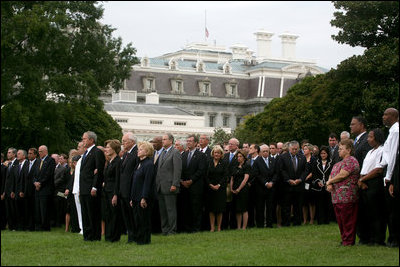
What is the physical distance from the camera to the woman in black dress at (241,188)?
20391mm

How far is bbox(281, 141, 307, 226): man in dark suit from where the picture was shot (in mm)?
21188

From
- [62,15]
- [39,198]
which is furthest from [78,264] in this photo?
[62,15]

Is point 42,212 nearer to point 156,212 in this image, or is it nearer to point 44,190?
point 44,190

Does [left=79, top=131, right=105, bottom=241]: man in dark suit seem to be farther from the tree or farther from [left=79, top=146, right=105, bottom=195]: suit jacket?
the tree

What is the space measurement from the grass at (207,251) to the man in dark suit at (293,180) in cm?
246

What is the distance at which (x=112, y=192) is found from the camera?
17.5 meters

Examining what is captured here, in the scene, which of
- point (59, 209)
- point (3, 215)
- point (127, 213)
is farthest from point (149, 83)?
point (127, 213)

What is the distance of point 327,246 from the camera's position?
15180 mm

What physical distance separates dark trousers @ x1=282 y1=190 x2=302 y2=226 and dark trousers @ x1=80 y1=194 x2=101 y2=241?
226 inches

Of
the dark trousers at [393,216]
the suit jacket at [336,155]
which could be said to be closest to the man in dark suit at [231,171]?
the suit jacket at [336,155]

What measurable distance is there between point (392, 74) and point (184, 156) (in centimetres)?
2135

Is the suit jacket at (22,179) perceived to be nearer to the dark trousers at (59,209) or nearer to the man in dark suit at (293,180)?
the dark trousers at (59,209)

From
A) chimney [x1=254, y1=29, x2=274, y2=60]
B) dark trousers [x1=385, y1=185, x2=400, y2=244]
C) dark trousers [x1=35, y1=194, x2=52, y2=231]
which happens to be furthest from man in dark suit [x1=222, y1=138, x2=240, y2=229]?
chimney [x1=254, y1=29, x2=274, y2=60]

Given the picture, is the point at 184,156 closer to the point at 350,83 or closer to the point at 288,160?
the point at 288,160
